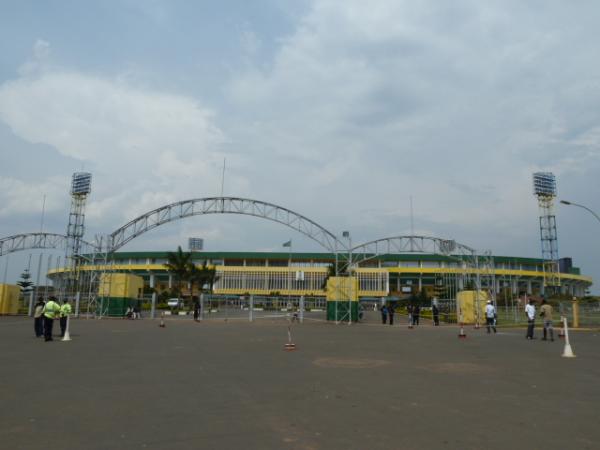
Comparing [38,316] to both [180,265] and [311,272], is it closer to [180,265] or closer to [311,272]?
Result: [180,265]

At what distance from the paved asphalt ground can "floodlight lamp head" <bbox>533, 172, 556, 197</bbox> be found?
7905cm

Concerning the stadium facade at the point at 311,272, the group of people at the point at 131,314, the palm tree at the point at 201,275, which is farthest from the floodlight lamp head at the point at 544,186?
the group of people at the point at 131,314

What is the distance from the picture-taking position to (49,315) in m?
17.0

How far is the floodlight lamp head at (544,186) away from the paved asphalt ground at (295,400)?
79.0 metres

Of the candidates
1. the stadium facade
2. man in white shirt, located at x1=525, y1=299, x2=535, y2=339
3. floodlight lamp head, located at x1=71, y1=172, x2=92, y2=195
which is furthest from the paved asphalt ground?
the stadium facade

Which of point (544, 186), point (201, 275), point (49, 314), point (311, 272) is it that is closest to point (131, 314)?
point (49, 314)

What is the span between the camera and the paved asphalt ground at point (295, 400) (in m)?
5.57

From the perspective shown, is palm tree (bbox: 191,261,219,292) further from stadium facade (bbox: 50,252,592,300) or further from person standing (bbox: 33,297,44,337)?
person standing (bbox: 33,297,44,337)

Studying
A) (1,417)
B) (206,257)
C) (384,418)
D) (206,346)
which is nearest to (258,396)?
(384,418)

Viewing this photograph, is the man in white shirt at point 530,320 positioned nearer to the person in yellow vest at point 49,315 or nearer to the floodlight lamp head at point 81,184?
the person in yellow vest at point 49,315

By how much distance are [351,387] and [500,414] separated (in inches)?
109

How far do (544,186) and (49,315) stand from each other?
85939mm

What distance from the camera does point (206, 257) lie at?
10144 centimetres

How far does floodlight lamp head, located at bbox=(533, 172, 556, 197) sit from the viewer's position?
84188 millimetres
